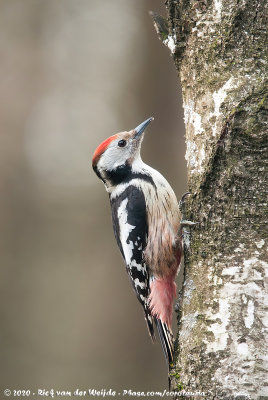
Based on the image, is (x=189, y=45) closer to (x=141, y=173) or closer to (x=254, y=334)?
(x=141, y=173)

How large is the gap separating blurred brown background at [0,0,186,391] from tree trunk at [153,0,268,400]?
12.6ft

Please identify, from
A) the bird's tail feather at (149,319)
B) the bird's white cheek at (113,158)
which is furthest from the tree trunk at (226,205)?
the bird's white cheek at (113,158)

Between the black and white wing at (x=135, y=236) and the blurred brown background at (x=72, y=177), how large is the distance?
2.83 m

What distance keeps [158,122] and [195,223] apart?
408 centimetres

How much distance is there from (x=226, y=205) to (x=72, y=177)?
5786 millimetres

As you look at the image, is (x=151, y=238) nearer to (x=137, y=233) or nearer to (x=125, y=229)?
(x=137, y=233)

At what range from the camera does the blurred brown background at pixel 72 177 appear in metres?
7.39

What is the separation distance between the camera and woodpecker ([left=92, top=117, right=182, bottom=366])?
428 cm

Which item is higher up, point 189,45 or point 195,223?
point 189,45

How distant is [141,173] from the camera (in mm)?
4547

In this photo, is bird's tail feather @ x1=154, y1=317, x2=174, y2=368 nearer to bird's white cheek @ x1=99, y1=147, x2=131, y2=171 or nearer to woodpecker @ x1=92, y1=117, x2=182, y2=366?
woodpecker @ x1=92, y1=117, x2=182, y2=366

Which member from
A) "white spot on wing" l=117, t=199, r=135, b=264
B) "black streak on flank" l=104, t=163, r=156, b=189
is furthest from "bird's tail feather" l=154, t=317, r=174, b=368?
"black streak on flank" l=104, t=163, r=156, b=189

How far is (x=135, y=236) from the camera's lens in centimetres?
439

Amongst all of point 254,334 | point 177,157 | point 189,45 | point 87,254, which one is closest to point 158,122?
point 177,157
